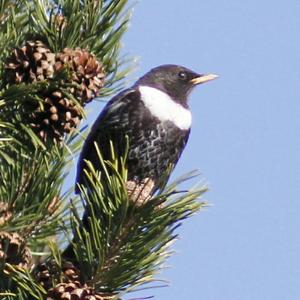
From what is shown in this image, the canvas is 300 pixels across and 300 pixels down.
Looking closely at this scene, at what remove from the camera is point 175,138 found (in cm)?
352

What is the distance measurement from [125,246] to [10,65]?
56cm

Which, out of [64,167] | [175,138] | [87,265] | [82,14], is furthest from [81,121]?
[175,138]

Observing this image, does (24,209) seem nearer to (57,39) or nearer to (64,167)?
(64,167)

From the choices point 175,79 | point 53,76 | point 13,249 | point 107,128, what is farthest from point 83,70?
point 175,79

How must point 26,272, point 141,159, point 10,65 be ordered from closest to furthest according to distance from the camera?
1. point 26,272
2. point 10,65
3. point 141,159

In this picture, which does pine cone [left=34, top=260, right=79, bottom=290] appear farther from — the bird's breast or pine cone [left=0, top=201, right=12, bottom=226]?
the bird's breast

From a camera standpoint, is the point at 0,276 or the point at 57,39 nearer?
the point at 0,276

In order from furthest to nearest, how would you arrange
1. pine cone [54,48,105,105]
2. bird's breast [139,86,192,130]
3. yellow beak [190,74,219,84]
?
yellow beak [190,74,219,84], bird's breast [139,86,192,130], pine cone [54,48,105,105]

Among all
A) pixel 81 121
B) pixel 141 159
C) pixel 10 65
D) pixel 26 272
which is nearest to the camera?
pixel 26 272

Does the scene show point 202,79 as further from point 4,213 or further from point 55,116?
point 4,213

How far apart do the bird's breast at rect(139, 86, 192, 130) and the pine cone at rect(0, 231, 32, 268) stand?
1468 millimetres

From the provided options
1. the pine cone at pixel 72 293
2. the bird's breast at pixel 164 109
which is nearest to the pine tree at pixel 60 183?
the pine cone at pixel 72 293

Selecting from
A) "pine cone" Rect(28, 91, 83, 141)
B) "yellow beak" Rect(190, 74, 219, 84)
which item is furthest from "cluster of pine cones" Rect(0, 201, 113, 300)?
"yellow beak" Rect(190, 74, 219, 84)

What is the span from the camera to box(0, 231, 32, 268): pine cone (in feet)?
A: 6.61
